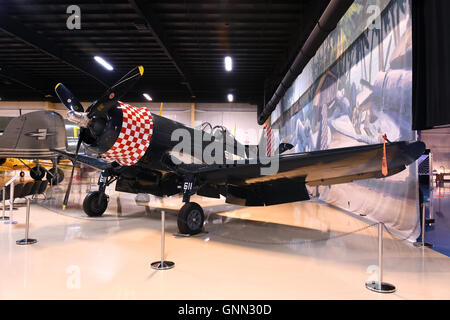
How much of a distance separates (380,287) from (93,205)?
213 inches

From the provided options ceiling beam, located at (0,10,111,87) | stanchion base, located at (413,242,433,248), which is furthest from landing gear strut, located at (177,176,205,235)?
ceiling beam, located at (0,10,111,87)

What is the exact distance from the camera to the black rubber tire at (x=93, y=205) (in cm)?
571

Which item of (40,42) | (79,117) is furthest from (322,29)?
(40,42)

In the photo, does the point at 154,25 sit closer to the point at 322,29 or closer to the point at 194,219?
the point at 322,29

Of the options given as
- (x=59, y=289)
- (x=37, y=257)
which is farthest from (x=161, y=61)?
(x=59, y=289)

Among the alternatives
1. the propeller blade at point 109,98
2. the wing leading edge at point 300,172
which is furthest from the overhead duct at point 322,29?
the propeller blade at point 109,98

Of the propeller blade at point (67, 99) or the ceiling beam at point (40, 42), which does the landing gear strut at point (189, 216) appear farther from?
the ceiling beam at point (40, 42)

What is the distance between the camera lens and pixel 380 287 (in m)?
2.32

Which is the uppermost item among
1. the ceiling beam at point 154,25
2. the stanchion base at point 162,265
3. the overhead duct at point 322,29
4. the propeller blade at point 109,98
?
the ceiling beam at point 154,25

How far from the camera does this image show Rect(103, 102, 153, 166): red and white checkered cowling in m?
4.14

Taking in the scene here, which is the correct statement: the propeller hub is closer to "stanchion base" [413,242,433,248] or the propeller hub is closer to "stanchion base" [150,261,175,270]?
"stanchion base" [150,261,175,270]

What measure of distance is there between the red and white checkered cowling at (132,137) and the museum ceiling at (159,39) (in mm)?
4377
